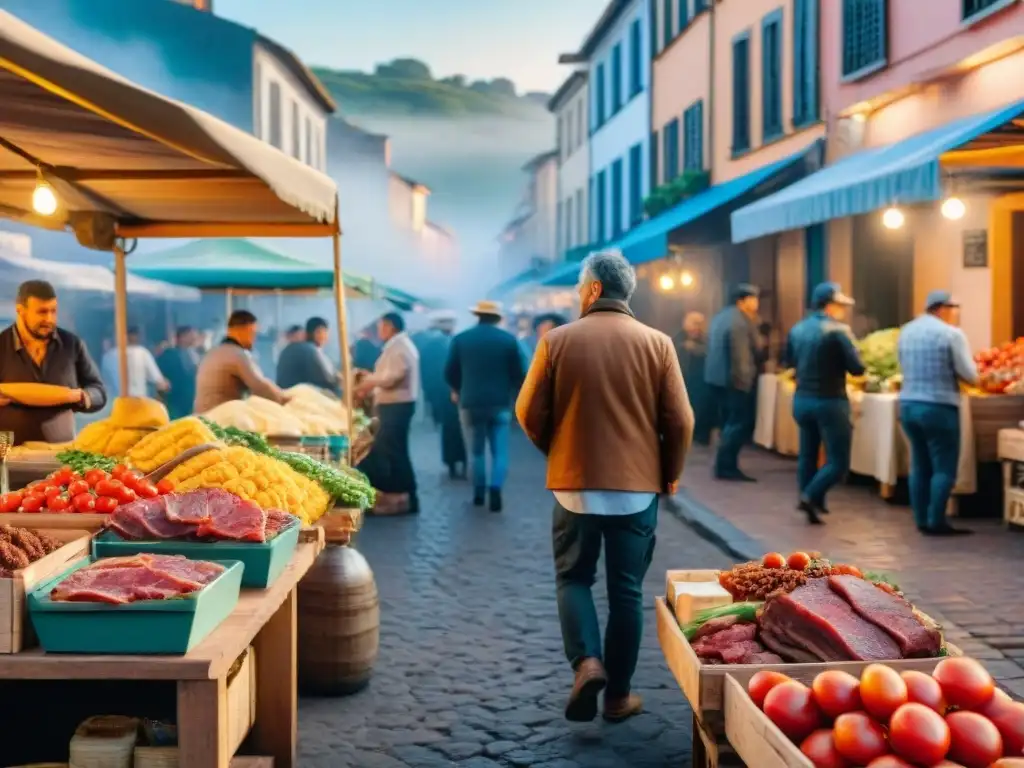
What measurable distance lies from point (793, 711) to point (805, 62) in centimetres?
1589

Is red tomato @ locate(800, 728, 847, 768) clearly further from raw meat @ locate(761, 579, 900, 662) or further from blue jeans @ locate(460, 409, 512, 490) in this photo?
blue jeans @ locate(460, 409, 512, 490)

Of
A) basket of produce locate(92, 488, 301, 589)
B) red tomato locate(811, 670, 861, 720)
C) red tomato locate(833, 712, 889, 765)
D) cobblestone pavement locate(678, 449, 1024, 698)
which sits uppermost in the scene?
basket of produce locate(92, 488, 301, 589)

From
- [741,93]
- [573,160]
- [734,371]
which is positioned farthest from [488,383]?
[573,160]

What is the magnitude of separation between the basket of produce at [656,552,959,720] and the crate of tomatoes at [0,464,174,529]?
2.26 m

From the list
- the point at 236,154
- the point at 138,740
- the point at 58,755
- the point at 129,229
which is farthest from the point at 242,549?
the point at 129,229

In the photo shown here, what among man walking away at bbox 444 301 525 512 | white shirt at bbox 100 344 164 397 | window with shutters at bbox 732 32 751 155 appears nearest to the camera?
man walking away at bbox 444 301 525 512

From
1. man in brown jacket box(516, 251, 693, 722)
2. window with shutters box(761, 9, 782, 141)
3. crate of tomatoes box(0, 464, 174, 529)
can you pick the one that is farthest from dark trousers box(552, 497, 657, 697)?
window with shutters box(761, 9, 782, 141)

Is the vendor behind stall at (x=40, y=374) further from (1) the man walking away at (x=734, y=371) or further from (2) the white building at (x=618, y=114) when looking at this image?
(2) the white building at (x=618, y=114)

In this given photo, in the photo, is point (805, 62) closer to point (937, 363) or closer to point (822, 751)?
point (937, 363)

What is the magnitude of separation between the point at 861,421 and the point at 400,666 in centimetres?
726

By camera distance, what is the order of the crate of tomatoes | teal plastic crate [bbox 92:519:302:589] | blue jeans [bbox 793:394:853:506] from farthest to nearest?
1. blue jeans [bbox 793:394:853:506]
2. the crate of tomatoes
3. teal plastic crate [bbox 92:519:302:589]

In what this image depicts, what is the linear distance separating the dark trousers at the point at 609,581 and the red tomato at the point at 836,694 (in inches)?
77.7

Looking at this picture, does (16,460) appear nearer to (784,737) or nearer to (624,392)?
(624,392)

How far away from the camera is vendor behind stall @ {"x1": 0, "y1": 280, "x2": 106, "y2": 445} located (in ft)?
25.6
